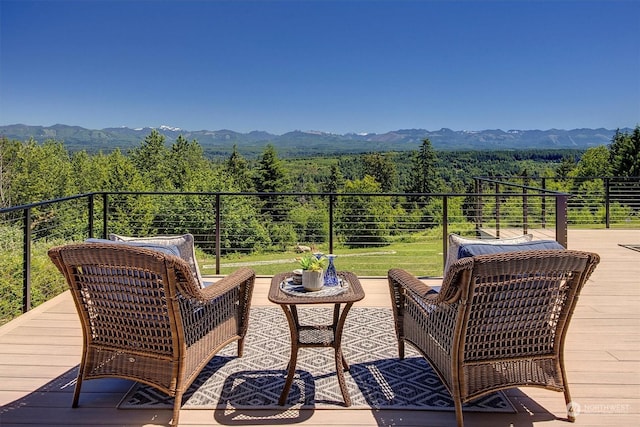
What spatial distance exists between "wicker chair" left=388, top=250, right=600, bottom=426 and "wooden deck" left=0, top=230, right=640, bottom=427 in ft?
0.63

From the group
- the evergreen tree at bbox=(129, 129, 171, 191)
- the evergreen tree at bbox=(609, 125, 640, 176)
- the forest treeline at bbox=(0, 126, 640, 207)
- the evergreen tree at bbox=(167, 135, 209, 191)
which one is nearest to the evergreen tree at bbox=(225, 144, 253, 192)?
the forest treeline at bbox=(0, 126, 640, 207)

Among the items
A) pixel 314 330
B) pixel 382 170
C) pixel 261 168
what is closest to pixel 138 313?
pixel 314 330

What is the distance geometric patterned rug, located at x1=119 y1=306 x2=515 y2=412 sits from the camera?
2.18 meters

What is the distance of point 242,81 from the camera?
3334 cm

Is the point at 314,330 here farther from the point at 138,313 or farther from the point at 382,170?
the point at 382,170

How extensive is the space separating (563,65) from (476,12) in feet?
26.8

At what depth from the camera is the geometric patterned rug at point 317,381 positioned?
2182mm

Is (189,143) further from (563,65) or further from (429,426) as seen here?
(429,426)

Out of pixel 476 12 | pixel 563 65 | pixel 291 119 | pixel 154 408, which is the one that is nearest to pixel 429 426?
pixel 154 408

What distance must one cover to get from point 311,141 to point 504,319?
74665mm

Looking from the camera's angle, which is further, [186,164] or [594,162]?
[186,164]

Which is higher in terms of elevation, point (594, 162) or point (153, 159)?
point (153, 159)

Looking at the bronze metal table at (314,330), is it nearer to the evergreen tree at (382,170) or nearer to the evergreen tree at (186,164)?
the evergreen tree at (186,164)

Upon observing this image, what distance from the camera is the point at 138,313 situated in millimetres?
1980
